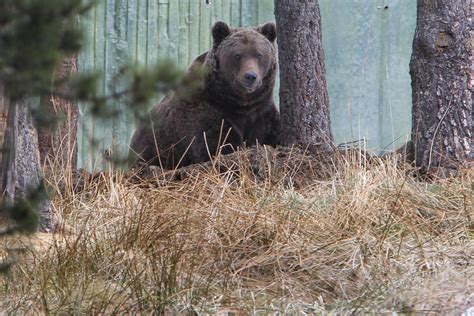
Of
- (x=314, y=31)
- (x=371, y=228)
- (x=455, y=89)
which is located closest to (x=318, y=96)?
(x=314, y=31)

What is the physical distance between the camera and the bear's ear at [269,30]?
9000mm

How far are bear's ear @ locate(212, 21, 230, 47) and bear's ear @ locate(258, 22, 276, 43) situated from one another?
319 millimetres

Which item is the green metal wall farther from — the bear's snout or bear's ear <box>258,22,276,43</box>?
the bear's snout

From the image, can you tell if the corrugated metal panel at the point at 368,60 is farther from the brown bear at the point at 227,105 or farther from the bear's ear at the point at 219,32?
the bear's ear at the point at 219,32

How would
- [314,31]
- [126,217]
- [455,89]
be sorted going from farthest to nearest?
[314,31]
[455,89]
[126,217]

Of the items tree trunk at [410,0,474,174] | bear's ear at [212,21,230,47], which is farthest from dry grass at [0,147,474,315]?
bear's ear at [212,21,230,47]

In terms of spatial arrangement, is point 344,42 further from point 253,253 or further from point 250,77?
point 253,253

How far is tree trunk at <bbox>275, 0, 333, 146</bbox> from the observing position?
809cm

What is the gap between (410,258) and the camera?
5.12 m

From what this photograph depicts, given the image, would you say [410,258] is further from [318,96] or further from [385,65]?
[385,65]

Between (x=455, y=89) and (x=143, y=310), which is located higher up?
(x=455, y=89)

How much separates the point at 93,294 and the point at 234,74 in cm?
435

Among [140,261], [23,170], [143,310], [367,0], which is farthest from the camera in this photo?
[367,0]

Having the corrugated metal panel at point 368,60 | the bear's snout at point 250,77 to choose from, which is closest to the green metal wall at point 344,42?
the corrugated metal panel at point 368,60
